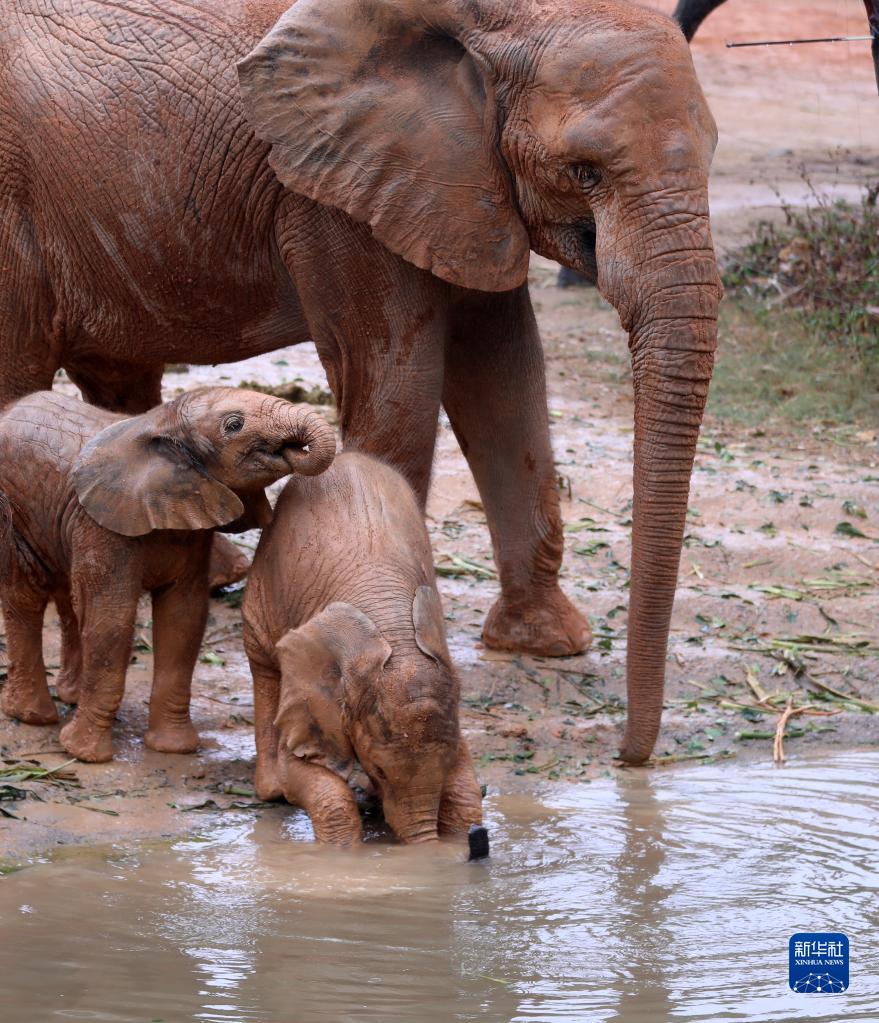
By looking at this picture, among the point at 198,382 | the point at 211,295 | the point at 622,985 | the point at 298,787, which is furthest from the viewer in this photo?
the point at 198,382

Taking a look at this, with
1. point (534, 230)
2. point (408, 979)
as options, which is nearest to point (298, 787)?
point (408, 979)

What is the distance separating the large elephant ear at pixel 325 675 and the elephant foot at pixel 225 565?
6.96 ft

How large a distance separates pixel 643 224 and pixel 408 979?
208cm

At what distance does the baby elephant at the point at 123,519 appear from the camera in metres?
4.91

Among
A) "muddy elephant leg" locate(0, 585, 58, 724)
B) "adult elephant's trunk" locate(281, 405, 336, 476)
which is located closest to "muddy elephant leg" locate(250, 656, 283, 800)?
"adult elephant's trunk" locate(281, 405, 336, 476)

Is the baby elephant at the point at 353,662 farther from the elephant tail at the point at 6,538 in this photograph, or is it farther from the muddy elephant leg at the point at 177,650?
the elephant tail at the point at 6,538

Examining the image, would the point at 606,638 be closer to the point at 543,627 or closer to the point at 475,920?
the point at 543,627

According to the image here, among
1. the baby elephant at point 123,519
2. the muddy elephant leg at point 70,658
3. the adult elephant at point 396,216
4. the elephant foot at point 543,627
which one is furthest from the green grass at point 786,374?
the baby elephant at point 123,519

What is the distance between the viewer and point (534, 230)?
5.24 m

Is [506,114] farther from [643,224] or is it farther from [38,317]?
[38,317]

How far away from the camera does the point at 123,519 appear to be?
5.01 meters

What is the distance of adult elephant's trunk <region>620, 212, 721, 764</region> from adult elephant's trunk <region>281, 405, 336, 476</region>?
33.5 inches

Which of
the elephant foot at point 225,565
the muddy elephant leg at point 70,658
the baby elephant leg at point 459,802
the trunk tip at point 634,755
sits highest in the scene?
the elephant foot at point 225,565

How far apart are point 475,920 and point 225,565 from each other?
9.43 feet
